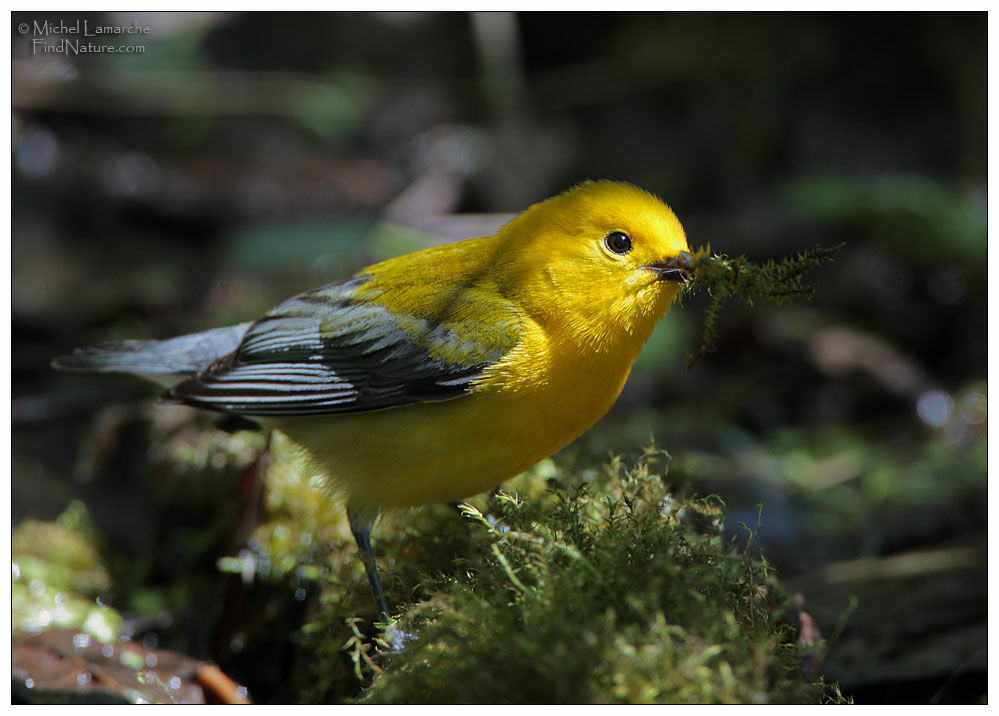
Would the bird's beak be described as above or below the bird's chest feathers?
above

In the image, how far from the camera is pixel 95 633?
3.74 metres

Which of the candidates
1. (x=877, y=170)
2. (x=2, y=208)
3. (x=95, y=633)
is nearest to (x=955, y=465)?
(x=877, y=170)

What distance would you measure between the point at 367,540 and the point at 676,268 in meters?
1.53

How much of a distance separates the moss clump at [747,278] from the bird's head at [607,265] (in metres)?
0.07

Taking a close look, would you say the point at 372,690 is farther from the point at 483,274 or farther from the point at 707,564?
the point at 483,274

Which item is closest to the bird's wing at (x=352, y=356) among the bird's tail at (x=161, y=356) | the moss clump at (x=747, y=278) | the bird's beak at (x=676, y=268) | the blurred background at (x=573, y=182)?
the bird's tail at (x=161, y=356)

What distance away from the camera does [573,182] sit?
6.53 meters

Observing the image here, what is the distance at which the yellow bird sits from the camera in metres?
3.09

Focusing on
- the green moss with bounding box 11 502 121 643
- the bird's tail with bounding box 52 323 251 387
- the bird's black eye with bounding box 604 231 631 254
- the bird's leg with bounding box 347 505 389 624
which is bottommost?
the green moss with bounding box 11 502 121 643

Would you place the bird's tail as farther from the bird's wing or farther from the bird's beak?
the bird's beak

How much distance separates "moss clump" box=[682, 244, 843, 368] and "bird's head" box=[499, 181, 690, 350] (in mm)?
66

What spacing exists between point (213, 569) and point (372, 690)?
1961mm

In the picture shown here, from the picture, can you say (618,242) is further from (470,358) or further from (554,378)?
(470,358)

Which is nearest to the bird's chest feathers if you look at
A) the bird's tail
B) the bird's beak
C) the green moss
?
the bird's beak
